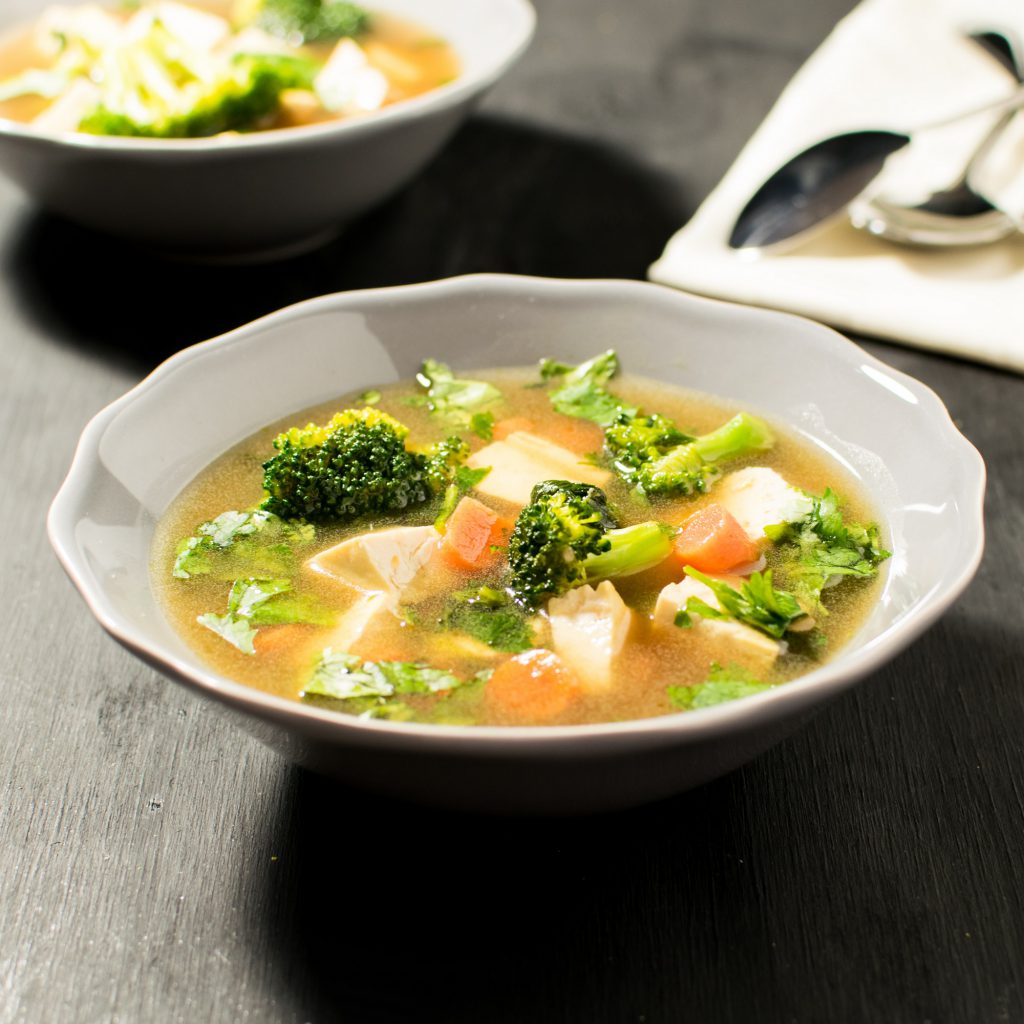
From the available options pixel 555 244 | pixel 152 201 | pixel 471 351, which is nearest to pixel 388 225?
pixel 555 244

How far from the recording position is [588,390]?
2748mm

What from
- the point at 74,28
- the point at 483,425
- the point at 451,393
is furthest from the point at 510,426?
the point at 74,28

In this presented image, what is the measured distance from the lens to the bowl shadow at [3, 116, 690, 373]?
3.60m

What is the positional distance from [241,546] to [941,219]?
246 centimetres

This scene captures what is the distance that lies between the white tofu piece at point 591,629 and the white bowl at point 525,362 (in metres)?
0.24

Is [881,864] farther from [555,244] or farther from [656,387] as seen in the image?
[555,244]

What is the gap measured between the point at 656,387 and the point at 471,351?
0.42 meters

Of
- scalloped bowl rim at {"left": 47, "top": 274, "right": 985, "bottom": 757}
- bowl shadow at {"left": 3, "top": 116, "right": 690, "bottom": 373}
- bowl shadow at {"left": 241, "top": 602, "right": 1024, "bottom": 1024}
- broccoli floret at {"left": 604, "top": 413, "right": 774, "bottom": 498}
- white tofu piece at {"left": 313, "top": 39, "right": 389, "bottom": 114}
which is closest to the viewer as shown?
scalloped bowl rim at {"left": 47, "top": 274, "right": 985, "bottom": 757}

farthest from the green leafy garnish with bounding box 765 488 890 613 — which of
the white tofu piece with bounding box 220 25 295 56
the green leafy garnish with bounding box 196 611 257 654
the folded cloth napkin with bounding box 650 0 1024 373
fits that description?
the white tofu piece with bounding box 220 25 295 56

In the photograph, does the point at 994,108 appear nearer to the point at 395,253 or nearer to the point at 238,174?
the point at 395,253

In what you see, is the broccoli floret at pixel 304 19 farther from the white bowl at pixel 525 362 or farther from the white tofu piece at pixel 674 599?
the white tofu piece at pixel 674 599

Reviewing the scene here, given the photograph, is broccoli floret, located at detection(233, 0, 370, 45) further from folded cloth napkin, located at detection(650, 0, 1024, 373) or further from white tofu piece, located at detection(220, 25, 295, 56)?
folded cloth napkin, located at detection(650, 0, 1024, 373)

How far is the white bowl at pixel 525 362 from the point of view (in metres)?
1.65

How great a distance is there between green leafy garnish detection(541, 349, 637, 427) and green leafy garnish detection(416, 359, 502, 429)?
0.14 metres
